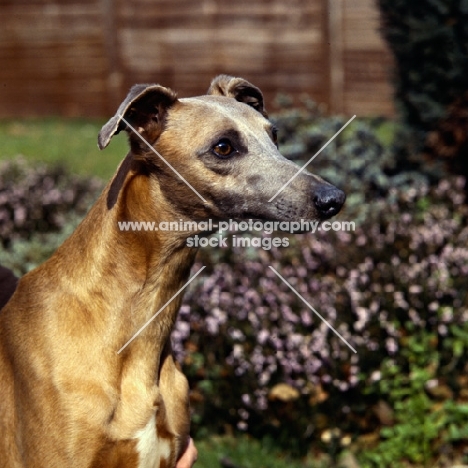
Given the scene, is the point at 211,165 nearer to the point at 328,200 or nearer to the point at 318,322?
the point at 328,200

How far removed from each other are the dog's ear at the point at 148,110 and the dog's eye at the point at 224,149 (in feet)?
0.79

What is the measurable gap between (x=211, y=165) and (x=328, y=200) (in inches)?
17.4

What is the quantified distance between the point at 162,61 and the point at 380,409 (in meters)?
10.2

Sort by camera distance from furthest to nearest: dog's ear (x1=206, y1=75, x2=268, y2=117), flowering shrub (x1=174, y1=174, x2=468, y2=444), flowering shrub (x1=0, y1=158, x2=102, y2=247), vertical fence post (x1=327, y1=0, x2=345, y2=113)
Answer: vertical fence post (x1=327, y1=0, x2=345, y2=113) → flowering shrub (x1=0, y1=158, x2=102, y2=247) → flowering shrub (x1=174, y1=174, x2=468, y2=444) → dog's ear (x1=206, y1=75, x2=268, y2=117)

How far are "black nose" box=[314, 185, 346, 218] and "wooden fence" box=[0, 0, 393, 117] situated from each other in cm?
937

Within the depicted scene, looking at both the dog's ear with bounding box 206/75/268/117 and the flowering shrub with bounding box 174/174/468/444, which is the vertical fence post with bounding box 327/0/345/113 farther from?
the dog's ear with bounding box 206/75/268/117

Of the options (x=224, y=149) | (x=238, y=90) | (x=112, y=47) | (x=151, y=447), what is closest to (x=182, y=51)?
(x=112, y=47)

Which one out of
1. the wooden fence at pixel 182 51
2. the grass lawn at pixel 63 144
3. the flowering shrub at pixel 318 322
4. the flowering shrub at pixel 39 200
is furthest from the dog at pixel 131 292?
the wooden fence at pixel 182 51

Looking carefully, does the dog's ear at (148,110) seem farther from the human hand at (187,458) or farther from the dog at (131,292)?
the human hand at (187,458)

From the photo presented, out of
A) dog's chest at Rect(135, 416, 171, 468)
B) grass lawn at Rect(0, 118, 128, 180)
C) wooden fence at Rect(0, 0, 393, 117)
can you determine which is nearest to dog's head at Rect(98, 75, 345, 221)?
dog's chest at Rect(135, 416, 171, 468)

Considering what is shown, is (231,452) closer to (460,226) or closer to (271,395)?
(271,395)

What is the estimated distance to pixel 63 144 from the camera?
38.8 feet

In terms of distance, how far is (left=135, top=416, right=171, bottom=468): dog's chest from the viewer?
284 centimetres

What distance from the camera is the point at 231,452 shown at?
→ 168 inches
